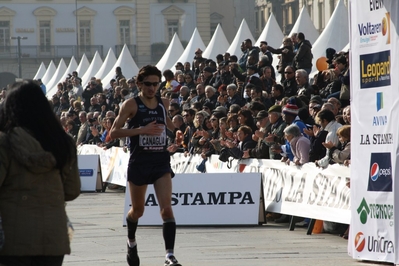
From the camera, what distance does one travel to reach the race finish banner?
9.22m

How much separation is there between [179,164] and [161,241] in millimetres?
6257

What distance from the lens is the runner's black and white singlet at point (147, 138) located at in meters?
9.60

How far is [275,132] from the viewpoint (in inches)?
578

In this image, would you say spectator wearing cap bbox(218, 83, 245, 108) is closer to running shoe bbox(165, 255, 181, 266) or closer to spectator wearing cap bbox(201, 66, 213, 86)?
spectator wearing cap bbox(201, 66, 213, 86)

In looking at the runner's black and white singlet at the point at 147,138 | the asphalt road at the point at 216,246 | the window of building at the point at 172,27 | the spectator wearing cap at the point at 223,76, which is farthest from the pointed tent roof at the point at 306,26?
the window of building at the point at 172,27

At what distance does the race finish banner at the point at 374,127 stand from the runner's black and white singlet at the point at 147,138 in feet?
5.85

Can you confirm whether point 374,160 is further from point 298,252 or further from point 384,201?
point 298,252

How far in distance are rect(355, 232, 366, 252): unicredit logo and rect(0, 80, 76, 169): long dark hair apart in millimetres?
4912

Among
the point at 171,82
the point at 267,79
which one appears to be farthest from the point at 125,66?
the point at 267,79

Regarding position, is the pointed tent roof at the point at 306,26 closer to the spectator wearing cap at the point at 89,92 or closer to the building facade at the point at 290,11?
the spectator wearing cap at the point at 89,92

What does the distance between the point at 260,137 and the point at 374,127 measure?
5.23m

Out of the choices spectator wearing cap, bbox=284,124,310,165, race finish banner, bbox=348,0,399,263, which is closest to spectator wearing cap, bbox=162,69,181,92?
spectator wearing cap, bbox=284,124,310,165

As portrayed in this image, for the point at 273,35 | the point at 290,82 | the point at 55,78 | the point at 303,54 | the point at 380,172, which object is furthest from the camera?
the point at 55,78

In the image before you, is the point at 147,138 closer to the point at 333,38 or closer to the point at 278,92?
the point at 278,92
